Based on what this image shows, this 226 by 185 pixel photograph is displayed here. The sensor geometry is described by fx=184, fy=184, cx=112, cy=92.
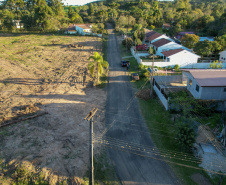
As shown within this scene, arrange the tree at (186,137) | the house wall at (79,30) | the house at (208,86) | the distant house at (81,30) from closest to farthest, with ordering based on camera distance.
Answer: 1. the tree at (186,137)
2. the house at (208,86)
3. the distant house at (81,30)
4. the house wall at (79,30)

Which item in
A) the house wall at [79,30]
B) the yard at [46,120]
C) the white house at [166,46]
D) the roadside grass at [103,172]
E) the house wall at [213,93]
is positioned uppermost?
the house wall at [79,30]

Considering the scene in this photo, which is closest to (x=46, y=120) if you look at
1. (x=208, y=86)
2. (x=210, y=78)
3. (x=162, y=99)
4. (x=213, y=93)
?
(x=162, y=99)

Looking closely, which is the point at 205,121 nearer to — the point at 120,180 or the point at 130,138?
the point at 130,138

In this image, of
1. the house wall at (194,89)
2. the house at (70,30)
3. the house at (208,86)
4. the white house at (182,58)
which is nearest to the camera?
the house at (208,86)

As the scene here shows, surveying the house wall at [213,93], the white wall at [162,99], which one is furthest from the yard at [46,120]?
the house wall at [213,93]

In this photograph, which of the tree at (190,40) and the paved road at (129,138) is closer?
the paved road at (129,138)

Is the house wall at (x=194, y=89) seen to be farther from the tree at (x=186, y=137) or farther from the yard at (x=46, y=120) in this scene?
the yard at (x=46, y=120)

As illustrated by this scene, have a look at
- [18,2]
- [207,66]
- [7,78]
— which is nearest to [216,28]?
[207,66]
